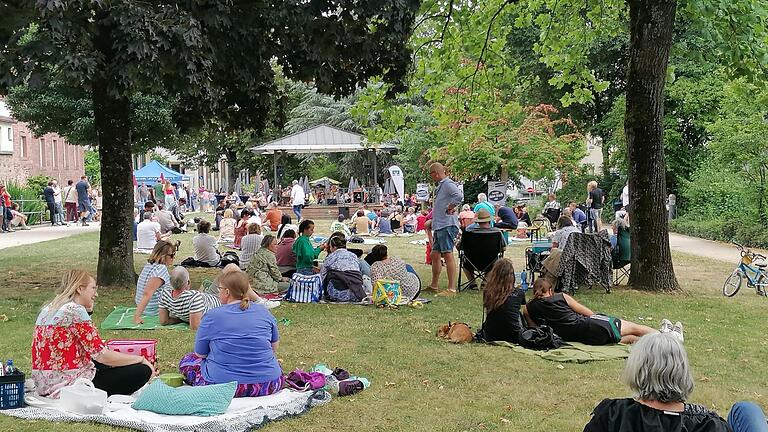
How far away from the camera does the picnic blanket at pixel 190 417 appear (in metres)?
5.64

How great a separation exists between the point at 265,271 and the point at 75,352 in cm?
590

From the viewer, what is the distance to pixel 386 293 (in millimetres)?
11273

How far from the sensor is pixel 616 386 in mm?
7000

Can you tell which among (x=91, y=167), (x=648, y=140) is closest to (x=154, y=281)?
(x=648, y=140)

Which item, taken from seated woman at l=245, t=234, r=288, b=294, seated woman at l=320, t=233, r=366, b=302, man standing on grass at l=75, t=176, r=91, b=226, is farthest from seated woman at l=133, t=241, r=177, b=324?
man standing on grass at l=75, t=176, r=91, b=226

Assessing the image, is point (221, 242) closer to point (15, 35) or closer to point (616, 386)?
point (15, 35)

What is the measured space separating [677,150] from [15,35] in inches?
1053

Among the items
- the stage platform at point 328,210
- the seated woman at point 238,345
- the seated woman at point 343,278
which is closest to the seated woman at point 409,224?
the stage platform at point 328,210

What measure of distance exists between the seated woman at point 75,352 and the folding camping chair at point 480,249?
6.99 m

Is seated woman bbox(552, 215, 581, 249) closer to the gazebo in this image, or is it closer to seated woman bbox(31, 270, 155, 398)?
seated woman bbox(31, 270, 155, 398)

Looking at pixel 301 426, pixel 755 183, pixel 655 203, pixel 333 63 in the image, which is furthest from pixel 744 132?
pixel 301 426

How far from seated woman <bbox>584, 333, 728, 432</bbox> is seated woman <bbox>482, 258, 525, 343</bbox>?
466 centimetres

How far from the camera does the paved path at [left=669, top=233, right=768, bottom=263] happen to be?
63.6 ft

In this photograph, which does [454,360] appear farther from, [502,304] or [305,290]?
[305,290]
